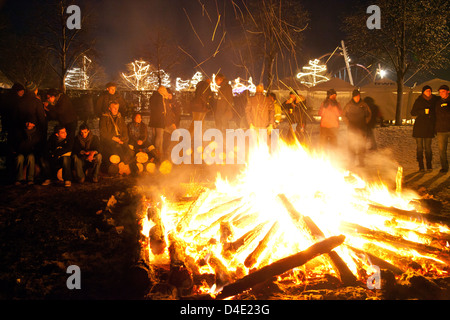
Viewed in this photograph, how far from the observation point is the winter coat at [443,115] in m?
6.87

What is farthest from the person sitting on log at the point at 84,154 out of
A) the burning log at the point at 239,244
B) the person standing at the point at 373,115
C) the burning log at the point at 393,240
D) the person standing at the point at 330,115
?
the person standing at the point at 373,115

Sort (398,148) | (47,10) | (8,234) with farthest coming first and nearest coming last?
(47,10)
(398,148)
(8,234)

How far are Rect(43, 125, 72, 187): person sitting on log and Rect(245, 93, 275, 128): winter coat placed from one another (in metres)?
4.65

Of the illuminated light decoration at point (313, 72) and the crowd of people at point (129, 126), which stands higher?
the illuminated light decoration at point (313, 72)

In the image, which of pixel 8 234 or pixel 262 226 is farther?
pixel 8 234

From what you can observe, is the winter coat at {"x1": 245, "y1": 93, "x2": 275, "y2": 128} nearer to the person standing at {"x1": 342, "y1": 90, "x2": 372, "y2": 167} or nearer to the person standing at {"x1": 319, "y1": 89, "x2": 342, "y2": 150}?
the person standing at {"x1": 319, "y1": 89, "x2": 342, "y2": 150}

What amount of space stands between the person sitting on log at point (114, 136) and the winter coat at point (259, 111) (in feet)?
11.2

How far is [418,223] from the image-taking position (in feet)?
13.0

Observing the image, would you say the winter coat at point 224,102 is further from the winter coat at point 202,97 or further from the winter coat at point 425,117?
the winter coat at point 425,117

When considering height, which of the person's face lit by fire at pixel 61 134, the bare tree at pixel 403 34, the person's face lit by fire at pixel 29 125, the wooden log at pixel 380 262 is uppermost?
the bare tree at pixel 403 34

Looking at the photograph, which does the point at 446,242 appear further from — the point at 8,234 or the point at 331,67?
the point at 331,67

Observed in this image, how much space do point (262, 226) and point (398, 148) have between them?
8.52m
